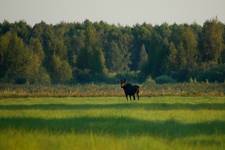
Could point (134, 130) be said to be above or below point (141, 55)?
below

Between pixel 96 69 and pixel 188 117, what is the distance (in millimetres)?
74902

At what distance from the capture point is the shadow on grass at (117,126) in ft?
65.3

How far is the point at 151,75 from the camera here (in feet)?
318

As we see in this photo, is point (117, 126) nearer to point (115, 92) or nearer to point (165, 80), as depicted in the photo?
point (115, 92)

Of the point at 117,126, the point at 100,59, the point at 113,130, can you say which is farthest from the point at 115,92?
the point at 100,59

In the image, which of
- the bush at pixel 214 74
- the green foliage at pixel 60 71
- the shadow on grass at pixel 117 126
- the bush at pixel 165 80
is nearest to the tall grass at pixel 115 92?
the bush at pixel 214 74

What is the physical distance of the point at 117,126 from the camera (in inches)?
858

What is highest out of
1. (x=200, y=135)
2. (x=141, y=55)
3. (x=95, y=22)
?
(x=95, y=22)

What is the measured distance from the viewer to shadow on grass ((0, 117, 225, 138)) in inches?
784

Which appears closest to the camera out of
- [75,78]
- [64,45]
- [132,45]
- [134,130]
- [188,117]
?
[134,130]

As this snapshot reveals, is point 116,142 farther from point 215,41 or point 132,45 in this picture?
point 132,45

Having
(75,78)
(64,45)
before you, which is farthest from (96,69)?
(64,45)

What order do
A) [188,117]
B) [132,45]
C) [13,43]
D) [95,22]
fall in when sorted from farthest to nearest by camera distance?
1. [95,22]
2. [132,45]
3. [13,43]
4. [188,117]

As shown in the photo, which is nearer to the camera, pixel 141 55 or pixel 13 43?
pixel 13 43
